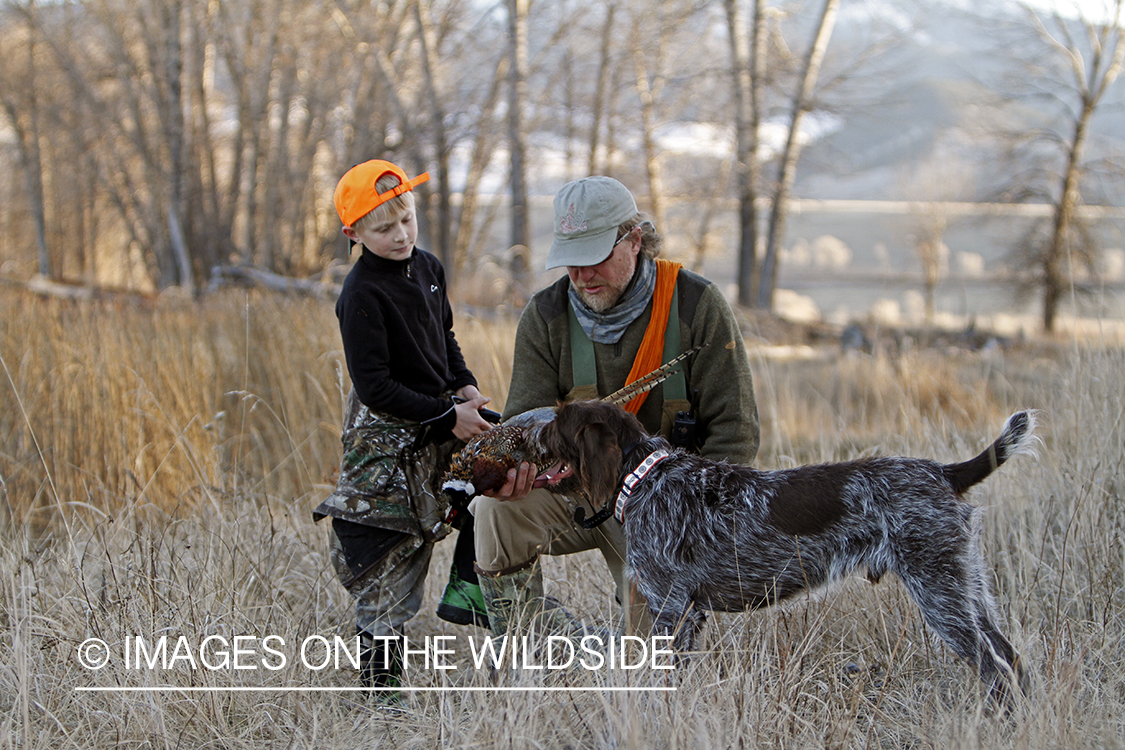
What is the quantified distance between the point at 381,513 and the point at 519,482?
0.59m

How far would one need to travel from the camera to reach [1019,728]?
2342 mm

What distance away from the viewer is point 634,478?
286cm

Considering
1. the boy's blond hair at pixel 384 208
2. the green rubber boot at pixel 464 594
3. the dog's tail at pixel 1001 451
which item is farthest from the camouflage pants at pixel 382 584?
the dog's tail at pixel 1001 451

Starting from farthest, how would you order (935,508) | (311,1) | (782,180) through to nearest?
1. (782,180)
2. (311,1)
3. (935,508)

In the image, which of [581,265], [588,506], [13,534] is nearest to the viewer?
[581,265]

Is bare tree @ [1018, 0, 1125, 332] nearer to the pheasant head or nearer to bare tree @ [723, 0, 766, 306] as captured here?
bare tree @ [723, 0, 766, 306]

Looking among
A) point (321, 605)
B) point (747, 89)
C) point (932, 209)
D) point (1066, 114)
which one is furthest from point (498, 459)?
point (932, 209)

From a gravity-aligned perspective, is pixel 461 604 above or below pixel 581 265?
below

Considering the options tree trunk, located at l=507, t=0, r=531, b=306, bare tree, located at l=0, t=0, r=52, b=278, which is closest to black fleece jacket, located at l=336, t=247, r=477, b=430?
tree trunk, located at l=507, t=0, r=531, b=306

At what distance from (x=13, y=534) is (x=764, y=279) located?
18.7m

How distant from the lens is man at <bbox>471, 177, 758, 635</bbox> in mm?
3250

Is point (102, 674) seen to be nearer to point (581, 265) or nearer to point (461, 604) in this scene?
point (461, 604)

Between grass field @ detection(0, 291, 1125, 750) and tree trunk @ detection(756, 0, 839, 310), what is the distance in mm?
14888

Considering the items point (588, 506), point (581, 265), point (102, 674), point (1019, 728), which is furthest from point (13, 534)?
point (1019, 728)
